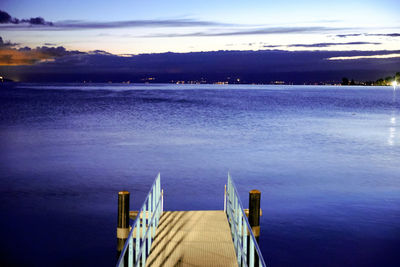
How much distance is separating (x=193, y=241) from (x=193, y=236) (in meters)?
0.28

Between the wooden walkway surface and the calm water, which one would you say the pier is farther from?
the calm water

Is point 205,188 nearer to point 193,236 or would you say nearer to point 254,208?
point 254,208

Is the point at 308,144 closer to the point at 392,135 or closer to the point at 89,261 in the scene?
the point at 392,135

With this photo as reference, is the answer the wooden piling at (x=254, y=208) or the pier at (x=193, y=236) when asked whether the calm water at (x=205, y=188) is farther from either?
the wooden piling at (x=254, y=208)

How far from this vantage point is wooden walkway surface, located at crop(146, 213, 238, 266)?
8.41m

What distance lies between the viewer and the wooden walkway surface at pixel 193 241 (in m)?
8.41

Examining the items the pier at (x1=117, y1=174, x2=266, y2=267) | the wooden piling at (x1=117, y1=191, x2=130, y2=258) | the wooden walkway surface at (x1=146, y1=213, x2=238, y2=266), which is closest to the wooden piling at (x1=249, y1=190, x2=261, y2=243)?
the pier at (x1=117, y1=174, x2=266, y2=267)

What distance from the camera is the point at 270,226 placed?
1387cm

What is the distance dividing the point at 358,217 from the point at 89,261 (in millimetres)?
8527

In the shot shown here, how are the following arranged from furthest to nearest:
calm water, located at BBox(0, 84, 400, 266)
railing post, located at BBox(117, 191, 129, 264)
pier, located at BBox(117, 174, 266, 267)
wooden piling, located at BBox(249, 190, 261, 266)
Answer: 1. calm water, located at BBox(0, 84, 400, 266)
2. wooden piling, located at BBox(249, 190, 261, 266)
3. railing post, located at BBox(117, 191, 129, 264)
4. pier, located at BBox(117, 174, 266, 267)

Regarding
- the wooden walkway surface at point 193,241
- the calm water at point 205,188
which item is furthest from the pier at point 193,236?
the calm water at point 205,188

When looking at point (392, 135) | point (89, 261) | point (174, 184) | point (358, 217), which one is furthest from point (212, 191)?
point (392, 135)

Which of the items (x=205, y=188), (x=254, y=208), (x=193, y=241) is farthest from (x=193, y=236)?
(x=205, y=188)

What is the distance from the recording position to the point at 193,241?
9.29 m
